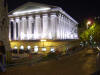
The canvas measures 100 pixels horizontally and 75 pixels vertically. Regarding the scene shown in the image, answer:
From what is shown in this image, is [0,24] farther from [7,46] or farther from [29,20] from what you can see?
[29,20]

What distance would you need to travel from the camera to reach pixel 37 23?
5328cm

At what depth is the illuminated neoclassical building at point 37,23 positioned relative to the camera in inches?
1858

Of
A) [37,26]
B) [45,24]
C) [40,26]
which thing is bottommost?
[40,26]

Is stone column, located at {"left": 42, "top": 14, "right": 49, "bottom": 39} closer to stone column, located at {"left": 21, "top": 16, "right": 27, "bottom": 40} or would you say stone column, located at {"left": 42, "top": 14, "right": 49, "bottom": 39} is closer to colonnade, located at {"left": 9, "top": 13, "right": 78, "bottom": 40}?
colonnade, located at {"left": 9, "top": 13, "right": 78, "bottom": 40}

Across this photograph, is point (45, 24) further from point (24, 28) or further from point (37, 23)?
point (24, 28)

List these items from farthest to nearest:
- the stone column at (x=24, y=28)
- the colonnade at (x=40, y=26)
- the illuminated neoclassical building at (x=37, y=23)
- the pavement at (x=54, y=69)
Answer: the stone column at (x=24, y=28), the colonnade at (x=40, y=26), the illuminated neoclassical building at (x=37, y=23), the pavement at (x=54, y=69)

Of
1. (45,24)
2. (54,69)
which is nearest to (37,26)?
(45,24)

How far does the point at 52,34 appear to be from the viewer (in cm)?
4784

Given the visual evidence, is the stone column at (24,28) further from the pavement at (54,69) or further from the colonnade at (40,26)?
the pavement at (54,69)

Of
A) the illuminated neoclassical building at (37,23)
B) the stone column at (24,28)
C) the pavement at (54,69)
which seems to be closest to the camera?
the pavement at (54,69)

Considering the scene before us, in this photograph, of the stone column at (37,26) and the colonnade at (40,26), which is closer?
the colonnade at (40,26)

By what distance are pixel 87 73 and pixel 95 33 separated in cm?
1223

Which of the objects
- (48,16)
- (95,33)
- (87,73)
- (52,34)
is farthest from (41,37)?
(87,73)

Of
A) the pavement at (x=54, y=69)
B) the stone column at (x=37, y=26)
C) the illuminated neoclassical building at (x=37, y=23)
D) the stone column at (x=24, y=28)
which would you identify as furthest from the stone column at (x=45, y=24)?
the pavement at (x=54, y=69)
